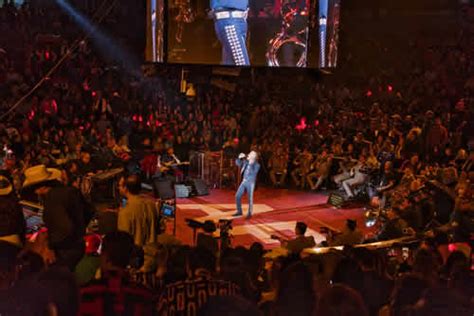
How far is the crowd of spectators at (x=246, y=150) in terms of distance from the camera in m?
3.45

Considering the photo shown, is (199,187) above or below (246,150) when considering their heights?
below

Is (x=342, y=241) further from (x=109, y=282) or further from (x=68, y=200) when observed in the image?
(x=109, y=282)

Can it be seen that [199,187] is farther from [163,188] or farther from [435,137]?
[435,137]

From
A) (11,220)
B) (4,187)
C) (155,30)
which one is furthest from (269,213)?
(11,220)

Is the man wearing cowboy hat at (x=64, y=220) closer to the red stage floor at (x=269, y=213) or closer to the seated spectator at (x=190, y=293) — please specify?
the seated spectator at (x=190, y=293)

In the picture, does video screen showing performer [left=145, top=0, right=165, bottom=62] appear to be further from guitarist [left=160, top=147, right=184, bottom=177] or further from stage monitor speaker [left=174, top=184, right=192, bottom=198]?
stage monitor speaker [left=174, top=184, right=192, bottom=198]

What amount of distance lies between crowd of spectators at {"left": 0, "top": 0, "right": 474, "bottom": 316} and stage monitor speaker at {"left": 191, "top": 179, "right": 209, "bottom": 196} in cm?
80

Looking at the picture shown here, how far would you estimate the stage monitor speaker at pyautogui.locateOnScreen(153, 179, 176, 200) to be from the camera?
11062 mm

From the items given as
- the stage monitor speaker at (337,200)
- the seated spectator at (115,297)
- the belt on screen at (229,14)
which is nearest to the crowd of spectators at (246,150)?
the seated spectator at (115,297)

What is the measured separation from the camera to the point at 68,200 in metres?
5.33

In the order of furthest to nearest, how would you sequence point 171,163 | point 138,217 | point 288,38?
point 171,163 → point 288,38 → point 138,217

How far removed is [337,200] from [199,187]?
8.82 feet

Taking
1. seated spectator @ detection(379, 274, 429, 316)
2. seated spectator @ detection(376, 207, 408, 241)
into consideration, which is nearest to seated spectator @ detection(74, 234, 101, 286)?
seated spectator @ detection(379, 274, 429, 316)

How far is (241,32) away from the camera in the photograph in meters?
11.5
